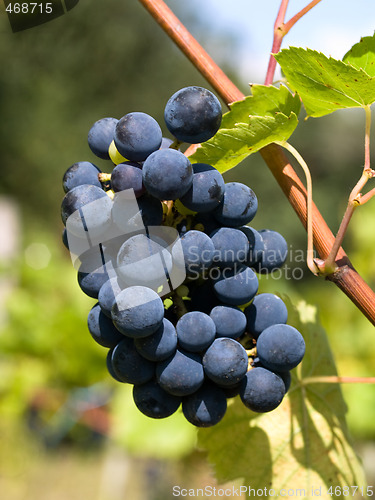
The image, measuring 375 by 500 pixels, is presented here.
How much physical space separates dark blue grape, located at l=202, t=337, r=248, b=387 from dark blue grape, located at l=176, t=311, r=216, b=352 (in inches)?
0.5

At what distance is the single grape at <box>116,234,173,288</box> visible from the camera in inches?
18.9

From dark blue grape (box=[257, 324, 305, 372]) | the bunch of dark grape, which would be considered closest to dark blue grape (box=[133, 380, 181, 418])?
the bunch of dark grape

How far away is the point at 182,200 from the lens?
0.51m

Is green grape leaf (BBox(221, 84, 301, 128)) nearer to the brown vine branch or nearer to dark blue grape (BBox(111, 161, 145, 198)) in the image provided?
the brown vine branch

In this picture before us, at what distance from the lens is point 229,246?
511 mm

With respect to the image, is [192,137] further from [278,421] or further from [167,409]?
[278,421]

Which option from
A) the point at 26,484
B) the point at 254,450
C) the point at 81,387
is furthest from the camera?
the point at 26,484

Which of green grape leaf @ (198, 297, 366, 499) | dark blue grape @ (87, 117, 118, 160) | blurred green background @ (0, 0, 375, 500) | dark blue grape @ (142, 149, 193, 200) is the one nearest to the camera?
dark blue grape @ (142, 149, 193, 200)

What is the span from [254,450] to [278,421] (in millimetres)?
57

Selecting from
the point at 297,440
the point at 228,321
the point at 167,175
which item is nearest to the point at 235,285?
the point at 228,321

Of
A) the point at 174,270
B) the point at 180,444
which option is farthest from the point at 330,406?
the point at 180,444

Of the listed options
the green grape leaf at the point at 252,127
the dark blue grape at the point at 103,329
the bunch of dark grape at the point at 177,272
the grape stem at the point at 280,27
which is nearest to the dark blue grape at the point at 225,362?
the bunch of dark grape at the point at 177,272

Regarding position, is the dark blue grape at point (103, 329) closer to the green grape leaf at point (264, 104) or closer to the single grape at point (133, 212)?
the single grape at point (133, 212)

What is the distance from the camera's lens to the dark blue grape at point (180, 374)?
496mm
